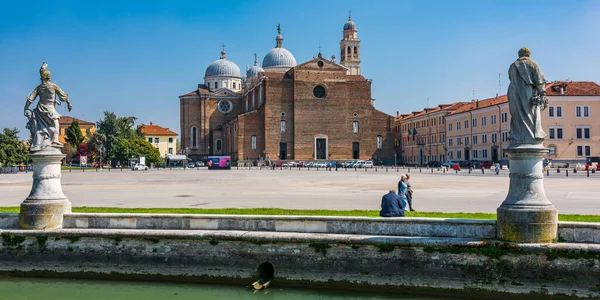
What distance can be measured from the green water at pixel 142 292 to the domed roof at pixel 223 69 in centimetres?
11080

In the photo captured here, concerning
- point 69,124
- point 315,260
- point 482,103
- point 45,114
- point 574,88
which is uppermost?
point 69,124

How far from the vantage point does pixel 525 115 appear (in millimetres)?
11664

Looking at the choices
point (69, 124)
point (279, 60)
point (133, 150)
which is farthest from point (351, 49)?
point (69, 124)

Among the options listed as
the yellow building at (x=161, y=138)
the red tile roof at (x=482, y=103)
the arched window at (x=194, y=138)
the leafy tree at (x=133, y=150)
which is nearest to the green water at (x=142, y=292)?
the red tile roof at (x=482, y=103)

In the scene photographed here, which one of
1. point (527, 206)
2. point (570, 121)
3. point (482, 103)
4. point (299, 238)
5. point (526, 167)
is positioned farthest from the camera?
point (482, 103)

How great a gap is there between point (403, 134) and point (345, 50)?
19.5m

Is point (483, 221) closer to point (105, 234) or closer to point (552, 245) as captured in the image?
point (552, 245)

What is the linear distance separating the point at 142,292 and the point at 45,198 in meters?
3.47

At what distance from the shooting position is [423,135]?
99125 millimetres

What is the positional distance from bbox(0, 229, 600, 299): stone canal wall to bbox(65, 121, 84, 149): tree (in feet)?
353

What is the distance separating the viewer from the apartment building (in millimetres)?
91438

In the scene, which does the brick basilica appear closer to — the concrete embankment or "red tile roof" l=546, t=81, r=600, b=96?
"red tile roof" l=546, t=81, r=600, b=96

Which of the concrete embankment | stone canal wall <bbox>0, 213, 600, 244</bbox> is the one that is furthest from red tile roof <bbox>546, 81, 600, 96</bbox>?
the concrete embankment

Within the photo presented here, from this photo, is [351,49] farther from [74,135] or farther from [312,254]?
[312,254]
